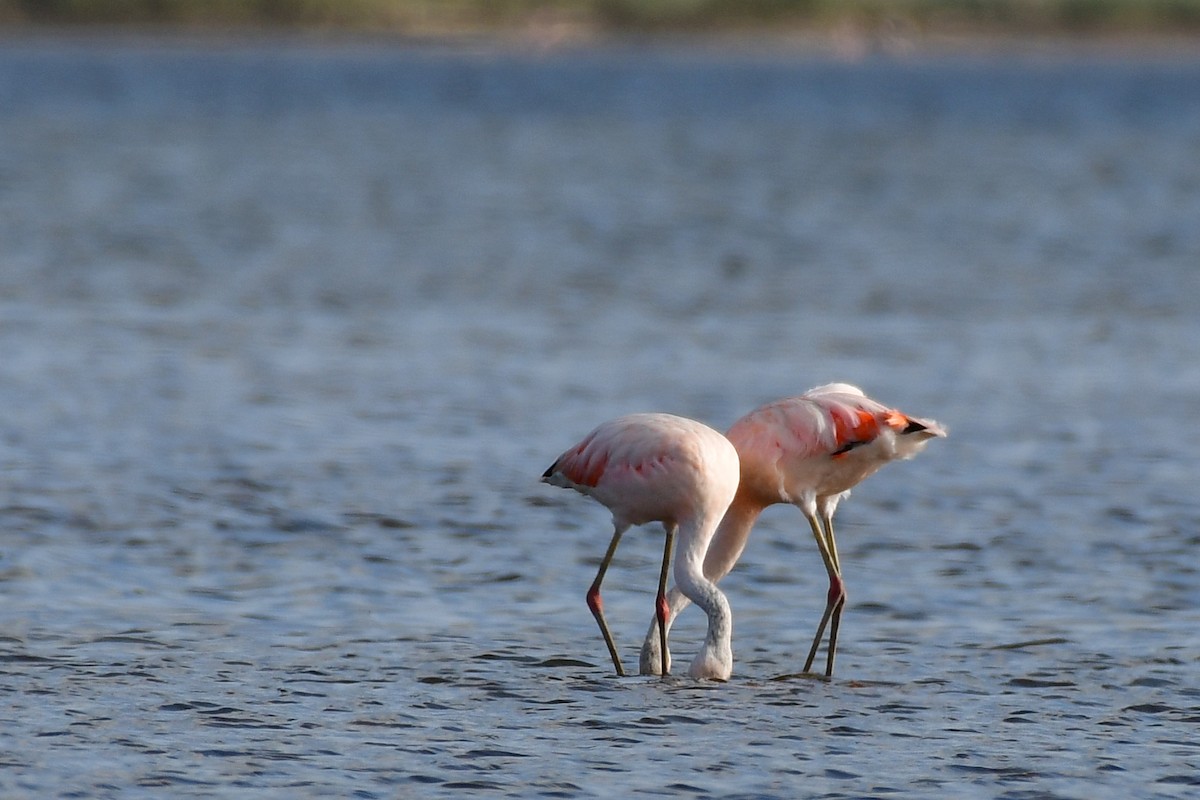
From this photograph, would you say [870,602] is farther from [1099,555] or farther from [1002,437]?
[1002,437]

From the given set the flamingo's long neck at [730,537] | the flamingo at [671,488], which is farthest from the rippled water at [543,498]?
the flamingo's long neck at [730,537]

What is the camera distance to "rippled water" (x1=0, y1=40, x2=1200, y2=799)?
7.71 metres

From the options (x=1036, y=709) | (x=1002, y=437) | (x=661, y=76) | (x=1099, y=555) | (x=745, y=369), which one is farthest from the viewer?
(x=661, y=76)

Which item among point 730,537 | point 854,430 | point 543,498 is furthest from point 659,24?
point 854,430

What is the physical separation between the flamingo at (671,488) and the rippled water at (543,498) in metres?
0.24

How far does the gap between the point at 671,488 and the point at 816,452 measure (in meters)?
0.64

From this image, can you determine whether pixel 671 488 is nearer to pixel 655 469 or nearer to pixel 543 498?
pixel 655 469

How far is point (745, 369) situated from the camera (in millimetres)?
16312

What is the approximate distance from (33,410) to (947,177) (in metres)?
28.8

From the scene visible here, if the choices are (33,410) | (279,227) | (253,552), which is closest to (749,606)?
(253,552)

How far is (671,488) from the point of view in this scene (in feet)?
28.2

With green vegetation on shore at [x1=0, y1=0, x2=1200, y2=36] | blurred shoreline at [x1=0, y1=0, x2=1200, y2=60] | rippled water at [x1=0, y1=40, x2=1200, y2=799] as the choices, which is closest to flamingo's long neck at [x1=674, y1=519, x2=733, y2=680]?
rippled water at [x1=0, y1=40, x2=1200, y2=799]

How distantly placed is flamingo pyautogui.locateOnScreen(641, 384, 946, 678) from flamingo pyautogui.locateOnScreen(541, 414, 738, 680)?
182 millimetres

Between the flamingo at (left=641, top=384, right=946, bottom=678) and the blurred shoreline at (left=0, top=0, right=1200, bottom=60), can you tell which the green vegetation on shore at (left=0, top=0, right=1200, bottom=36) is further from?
the flamingo at (left=641, top=384, right=946, bottom=678)
